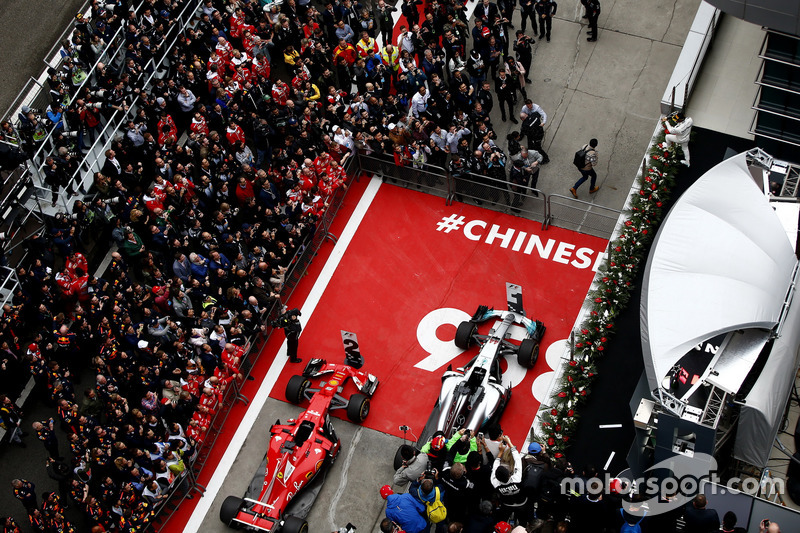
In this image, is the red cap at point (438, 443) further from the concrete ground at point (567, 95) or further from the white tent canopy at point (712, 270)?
the white tent canopy at point (712, 270)

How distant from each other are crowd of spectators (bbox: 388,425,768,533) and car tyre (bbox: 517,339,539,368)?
312cm

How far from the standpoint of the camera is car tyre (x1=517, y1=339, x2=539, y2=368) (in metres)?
25.0

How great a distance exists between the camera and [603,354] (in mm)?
24312

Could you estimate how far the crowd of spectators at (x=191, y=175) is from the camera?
24.3 m

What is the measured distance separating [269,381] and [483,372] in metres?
5.53

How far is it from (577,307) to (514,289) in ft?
6.37

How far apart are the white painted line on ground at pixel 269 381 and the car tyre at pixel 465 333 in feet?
13.5

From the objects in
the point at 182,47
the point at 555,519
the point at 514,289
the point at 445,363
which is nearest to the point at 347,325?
the point at 445,363

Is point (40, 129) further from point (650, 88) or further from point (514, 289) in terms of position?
point (650, 88)

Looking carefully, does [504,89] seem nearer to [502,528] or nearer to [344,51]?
[344,51]

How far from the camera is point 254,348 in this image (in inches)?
1045

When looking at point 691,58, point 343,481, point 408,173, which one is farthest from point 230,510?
point 691,58

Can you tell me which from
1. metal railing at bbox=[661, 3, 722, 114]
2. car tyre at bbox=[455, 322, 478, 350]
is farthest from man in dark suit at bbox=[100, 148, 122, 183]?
metal railing at bbox=[661, 3, 722, 114]

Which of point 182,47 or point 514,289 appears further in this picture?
point 182,47
